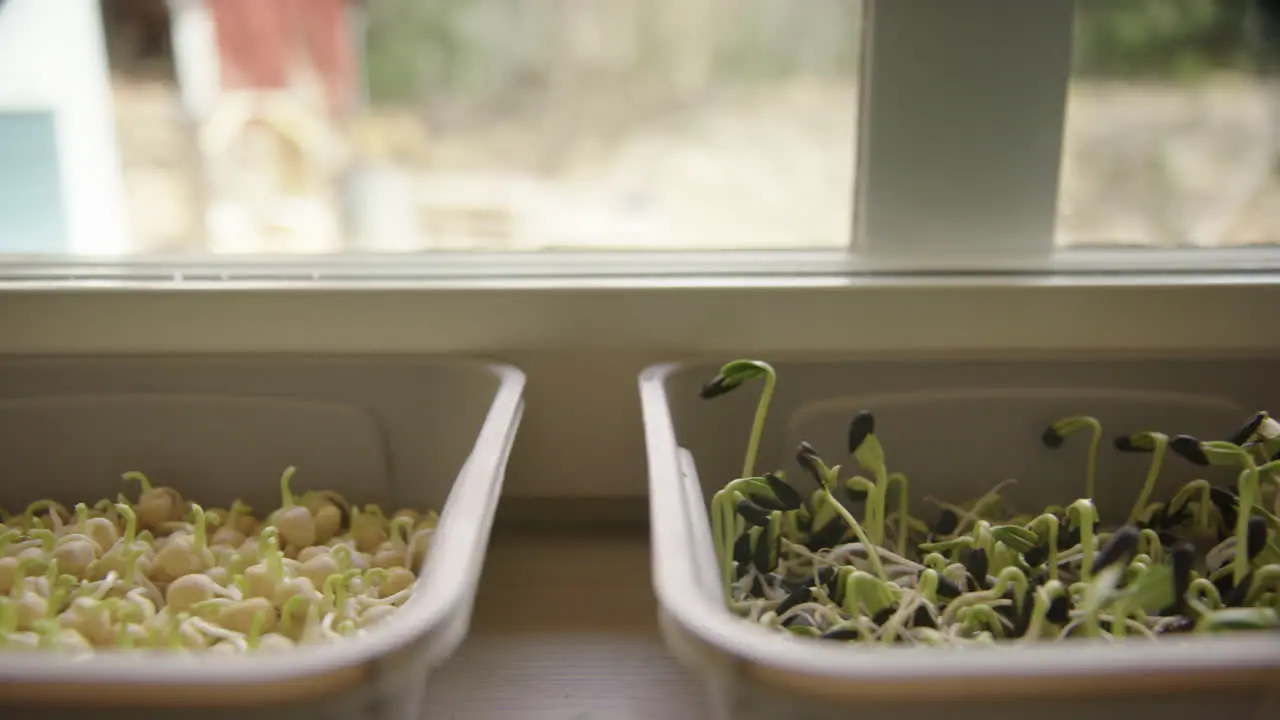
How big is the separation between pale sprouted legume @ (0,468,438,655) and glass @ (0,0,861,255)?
0.25 meters

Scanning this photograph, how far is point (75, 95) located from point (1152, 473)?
36.3 inches

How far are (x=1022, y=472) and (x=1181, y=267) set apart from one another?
228 mm

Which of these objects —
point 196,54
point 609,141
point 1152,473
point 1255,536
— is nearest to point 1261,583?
point 1255,536

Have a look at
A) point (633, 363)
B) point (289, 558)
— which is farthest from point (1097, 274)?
point (289, 558)

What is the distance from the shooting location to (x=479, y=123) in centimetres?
89

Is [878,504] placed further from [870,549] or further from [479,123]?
[479,123]

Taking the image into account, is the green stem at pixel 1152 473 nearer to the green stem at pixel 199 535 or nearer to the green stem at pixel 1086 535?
the green stem at pixel 1086 535

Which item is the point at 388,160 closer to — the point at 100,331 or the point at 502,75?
the point at 502,75

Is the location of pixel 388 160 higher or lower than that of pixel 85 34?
lower

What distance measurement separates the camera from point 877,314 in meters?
0.78

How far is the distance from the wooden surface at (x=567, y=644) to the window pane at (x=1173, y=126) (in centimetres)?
49

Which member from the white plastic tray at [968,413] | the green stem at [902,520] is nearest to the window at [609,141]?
the white plastic tray at [968,413]

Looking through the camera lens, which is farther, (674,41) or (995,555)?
(674,41)

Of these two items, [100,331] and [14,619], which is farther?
[100,331]
